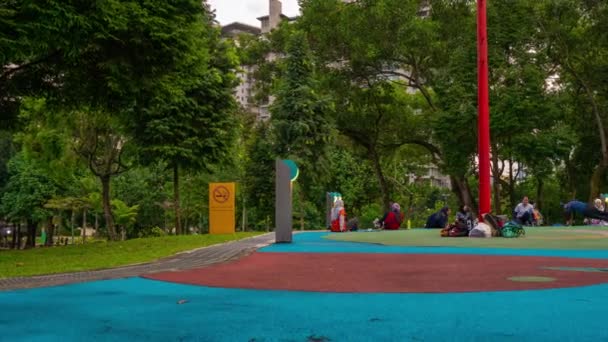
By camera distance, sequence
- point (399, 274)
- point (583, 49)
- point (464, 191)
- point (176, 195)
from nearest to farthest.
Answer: point (399, 274) < point (176, 195) < point (583, 49) < point (464, 191)

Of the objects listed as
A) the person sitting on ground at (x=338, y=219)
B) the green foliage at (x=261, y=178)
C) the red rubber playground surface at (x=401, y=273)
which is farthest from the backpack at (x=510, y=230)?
the green foliage at (x=261, y=178)

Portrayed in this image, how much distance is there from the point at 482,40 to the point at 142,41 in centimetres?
1304

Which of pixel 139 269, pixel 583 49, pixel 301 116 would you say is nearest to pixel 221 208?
pixel 301 116

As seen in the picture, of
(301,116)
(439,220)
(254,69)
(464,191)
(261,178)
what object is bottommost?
(439,220)

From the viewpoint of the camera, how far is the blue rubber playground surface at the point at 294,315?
17.6 feet

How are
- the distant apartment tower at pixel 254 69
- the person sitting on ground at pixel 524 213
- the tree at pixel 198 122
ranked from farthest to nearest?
the distant apartment tower at pixel 254 69 < the person sitting on ground at pixel 524 213 < the tree at pixel 198 122

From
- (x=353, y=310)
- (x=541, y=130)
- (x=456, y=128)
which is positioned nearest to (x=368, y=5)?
(x=456, y=128)

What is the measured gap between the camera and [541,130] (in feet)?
112

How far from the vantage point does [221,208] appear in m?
29.3

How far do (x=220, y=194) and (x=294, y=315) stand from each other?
23.4 m

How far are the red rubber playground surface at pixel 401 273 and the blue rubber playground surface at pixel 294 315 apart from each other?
22.6 inches

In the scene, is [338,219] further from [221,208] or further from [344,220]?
[221,208]

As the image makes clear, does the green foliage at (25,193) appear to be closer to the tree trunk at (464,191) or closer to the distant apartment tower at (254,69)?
the distant apartment tower at (254,69)

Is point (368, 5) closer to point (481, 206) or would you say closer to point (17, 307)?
point (481, 206)
